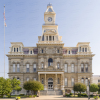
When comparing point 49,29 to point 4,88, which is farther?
point 49,29

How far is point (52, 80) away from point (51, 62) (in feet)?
21.5

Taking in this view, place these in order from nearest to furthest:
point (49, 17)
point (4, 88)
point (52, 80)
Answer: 1. point (4, 88)
2. point (52, 80)
3. point (49, 17)

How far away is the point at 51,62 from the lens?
69.2m

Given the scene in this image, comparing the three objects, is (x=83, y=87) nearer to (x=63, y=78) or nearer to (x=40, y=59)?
(x=63, y=78)

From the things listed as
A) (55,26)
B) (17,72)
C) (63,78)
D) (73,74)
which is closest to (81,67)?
(73,74)

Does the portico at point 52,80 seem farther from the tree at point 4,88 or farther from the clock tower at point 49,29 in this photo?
the tree at point 4,88

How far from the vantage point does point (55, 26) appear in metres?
74.2

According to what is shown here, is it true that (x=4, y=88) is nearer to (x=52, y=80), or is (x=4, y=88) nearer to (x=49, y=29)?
(x=52, y=80)

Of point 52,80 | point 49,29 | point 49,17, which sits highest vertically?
point 49,17

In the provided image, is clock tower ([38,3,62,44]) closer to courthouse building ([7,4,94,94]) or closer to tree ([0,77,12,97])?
courthouse building ([7,4,94,94])

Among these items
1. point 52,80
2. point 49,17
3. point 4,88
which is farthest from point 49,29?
point 4,88

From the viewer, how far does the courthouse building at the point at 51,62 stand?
68.4 metres

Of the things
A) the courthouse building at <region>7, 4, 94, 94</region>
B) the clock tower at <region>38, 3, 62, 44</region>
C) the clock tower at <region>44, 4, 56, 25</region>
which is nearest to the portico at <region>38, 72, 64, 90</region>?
the courthouse building at <region>7, 4, 94, 94</region>

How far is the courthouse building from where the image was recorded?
68375mm
